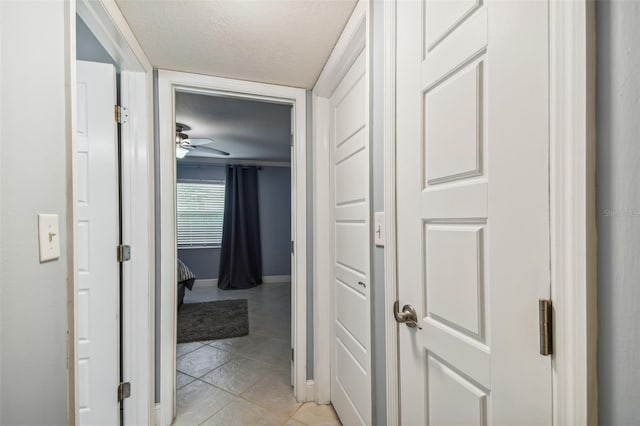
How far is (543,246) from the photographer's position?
506mm

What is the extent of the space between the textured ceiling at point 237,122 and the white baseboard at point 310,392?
91.1 inches

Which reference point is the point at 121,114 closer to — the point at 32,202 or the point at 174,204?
the point at 174,204

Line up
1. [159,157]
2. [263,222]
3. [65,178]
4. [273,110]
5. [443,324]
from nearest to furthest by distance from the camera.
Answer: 1. [443,324]
2. [65,178]
3. [159,157]
4. [273,110]
5. [263,222]

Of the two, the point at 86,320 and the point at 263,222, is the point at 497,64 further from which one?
the point at 263,222

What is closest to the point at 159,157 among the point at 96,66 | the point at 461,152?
the point at 96,66

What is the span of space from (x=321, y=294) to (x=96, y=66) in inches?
73.1

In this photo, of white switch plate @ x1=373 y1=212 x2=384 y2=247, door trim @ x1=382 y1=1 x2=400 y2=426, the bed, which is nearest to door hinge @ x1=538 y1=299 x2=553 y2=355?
door trim @ x1=382 y1=1 x2=400 y2=426

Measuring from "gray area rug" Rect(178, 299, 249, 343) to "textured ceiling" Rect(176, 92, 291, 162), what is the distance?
2429mm

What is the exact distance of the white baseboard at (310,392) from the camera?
1.91 meters

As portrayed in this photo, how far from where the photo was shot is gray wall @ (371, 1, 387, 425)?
110 centimetres

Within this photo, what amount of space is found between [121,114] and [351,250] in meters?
1.54

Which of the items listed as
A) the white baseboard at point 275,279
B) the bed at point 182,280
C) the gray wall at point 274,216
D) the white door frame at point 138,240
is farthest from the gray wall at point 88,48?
the white baseboard at point 275,279

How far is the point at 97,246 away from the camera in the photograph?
1476mm

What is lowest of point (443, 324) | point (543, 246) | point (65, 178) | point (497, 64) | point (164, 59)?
point (443, 324)
